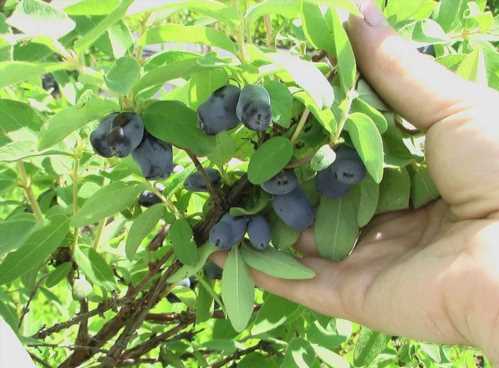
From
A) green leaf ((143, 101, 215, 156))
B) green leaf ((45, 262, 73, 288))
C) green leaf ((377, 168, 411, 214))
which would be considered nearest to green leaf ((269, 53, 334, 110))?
green leaf ((143, 101, 215, 156))

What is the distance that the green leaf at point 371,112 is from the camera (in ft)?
2.51

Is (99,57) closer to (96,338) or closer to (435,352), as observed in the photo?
(96,338)

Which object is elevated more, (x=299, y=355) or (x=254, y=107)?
(x=254, y=107)

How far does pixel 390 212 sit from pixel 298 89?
0.30m

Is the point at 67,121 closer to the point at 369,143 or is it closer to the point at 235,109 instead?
the point at 235,109

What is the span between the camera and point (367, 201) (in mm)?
861

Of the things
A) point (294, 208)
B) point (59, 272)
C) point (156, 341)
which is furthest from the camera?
point (156, 341)

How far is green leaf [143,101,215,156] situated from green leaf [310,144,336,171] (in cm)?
13

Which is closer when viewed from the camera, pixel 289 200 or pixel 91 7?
pixel 91 7

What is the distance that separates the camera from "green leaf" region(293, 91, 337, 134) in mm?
719

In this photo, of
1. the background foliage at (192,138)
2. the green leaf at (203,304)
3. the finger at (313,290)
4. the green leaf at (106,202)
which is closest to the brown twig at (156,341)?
the background foliage at (192,138)

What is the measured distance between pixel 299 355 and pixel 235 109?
50cm

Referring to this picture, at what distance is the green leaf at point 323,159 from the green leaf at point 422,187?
236 mm

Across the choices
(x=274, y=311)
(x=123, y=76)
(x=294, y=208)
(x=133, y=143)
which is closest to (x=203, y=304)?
(x=274, y=311)
